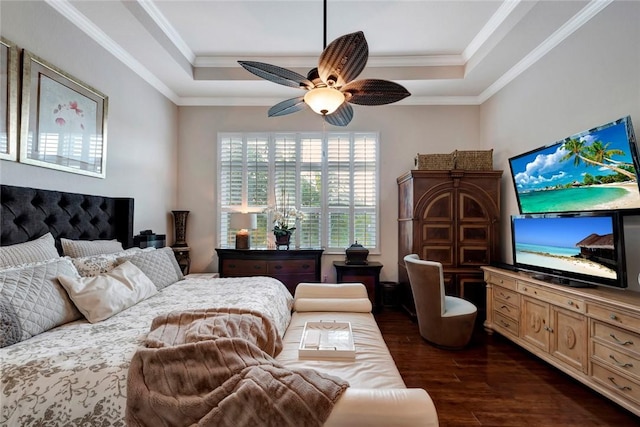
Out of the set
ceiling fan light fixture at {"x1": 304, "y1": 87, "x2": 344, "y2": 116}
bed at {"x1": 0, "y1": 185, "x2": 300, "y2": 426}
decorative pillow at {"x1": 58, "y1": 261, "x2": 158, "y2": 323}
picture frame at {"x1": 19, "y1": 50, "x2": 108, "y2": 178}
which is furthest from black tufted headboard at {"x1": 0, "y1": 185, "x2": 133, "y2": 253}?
ceiling fan light fixture at {"x1": 304, "y1": 87, "x2": 344, "y2": 116}

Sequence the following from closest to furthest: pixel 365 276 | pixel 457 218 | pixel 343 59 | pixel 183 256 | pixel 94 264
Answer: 1. pixel 343 59
2. pixel 94 264
3. pixel 457 218
4. pixel 365 276
5. pixel 183 256

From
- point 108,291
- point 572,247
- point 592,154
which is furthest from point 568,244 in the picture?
point 108,291

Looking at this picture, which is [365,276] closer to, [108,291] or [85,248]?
[108,291]

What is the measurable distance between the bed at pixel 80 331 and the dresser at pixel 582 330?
7.10 feet

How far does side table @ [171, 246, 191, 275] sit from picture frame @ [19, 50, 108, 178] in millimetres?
1415

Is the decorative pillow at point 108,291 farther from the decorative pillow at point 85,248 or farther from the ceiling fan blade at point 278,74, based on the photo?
the ceiling fan blade at point 278,74

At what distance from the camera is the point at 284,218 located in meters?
4.13

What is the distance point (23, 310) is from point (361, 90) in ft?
7.73

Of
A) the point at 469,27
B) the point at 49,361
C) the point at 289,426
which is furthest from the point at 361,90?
the point at 49,361

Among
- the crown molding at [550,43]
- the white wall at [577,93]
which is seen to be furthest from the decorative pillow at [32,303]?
the crown molding at [550,43]

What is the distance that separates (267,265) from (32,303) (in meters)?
2.42

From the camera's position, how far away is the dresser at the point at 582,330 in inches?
71.2

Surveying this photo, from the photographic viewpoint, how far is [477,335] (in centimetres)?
321

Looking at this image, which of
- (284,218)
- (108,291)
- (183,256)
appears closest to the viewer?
(108,291)
